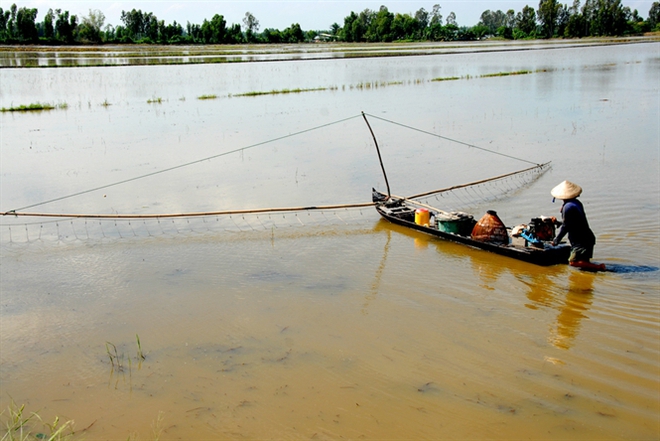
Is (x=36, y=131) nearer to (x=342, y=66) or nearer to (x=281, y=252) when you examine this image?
(x=281, y=252)

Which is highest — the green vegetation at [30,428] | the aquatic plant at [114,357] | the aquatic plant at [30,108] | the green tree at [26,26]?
the green tree at [26,26]

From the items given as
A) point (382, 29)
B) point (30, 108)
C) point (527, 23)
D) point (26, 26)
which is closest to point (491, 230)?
point (30, 108)

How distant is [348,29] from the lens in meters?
94.3

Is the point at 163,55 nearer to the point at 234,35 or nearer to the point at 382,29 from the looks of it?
the point at 234,35

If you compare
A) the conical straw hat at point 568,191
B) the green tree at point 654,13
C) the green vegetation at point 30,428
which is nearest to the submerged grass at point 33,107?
the green vegetation at point 30,428

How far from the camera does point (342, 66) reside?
33906 mm

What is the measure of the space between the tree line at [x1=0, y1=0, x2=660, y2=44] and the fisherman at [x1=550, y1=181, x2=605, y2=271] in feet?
234

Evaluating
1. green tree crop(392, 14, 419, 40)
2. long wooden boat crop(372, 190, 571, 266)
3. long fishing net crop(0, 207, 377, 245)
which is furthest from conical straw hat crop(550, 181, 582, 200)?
green tree crop(392, 14, 419, 40)

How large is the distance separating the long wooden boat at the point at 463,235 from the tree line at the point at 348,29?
68.9m

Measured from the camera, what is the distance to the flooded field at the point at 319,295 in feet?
12.8

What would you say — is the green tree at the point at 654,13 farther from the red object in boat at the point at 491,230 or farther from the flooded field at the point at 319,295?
the red object in boat at the point at 491,230

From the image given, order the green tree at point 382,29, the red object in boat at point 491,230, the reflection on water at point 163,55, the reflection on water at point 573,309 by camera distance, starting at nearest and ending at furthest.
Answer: the reflection on water at point 573,309 < the red object in boat at point 491,230 < the reflection on water at point 163,55 < the green tree at point 382,29

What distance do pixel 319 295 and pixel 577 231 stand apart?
2524 mm

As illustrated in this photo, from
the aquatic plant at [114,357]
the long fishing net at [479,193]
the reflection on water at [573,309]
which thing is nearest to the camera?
the aquatic plant at [114,357]
